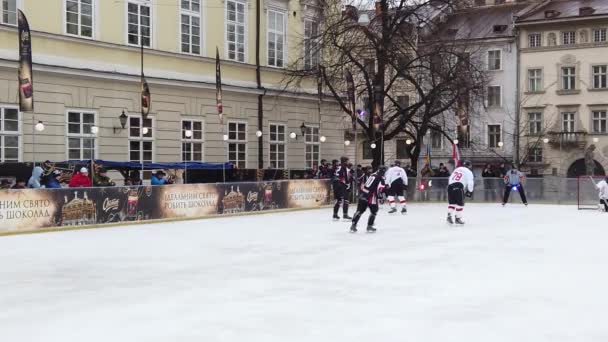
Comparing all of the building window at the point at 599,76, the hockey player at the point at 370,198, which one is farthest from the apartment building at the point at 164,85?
the building window at the point at 599,76

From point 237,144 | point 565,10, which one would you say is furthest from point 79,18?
point 565,10

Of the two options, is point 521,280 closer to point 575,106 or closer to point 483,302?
point 483,302

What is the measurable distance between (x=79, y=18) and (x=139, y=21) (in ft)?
9.21

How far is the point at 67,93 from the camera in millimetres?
26062

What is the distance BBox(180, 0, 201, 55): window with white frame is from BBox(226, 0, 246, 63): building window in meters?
1.58

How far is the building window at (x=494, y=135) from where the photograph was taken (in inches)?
2459

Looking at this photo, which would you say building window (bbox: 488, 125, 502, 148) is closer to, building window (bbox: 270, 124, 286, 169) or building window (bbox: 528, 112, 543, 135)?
building window (bbox: 528, 112, 543, 135)

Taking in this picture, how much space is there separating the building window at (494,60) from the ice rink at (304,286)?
44.6 meters

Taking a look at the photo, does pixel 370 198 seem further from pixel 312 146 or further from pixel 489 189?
pixel 312 146

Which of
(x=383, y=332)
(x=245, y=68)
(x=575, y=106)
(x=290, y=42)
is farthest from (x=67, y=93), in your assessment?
(x=575, y=106)

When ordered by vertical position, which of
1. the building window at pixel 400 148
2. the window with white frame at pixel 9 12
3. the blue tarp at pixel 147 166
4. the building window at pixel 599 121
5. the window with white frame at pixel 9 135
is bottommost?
the blue tarp at pixel 147 166

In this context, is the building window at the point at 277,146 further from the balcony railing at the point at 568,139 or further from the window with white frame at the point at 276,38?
the balcony railing at the point at 568,139

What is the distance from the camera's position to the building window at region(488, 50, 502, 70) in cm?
6269

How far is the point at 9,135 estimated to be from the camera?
2427 cm
